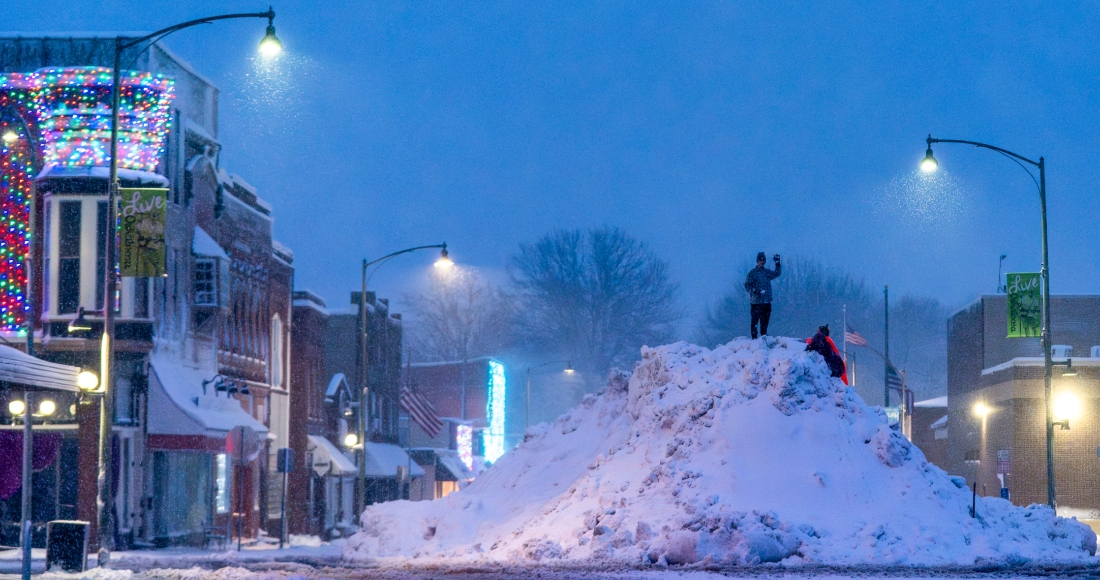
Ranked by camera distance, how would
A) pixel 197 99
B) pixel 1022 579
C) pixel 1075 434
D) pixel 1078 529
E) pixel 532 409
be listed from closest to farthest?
pixel 1022 579, pixel 1078 529, pixel 197 99, pixel 1075 434, pixel 532 409

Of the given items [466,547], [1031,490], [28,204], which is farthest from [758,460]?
[1031,490]

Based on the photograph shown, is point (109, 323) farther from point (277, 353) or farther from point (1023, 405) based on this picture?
point (1023, 405)

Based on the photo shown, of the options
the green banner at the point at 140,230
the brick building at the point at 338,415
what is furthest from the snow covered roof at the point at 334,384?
the green banner at the point at 140,230

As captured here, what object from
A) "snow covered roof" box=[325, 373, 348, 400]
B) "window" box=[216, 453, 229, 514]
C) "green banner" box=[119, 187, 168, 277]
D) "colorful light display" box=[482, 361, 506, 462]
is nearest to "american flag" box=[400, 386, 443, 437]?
"snow covered roof" box=[325, 373, 348, 400]

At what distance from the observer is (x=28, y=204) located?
29.6 m

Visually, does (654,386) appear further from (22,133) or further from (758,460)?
(22,133)

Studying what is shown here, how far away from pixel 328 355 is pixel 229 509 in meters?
17.7

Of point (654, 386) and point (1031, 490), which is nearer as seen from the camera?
point (654, 386)

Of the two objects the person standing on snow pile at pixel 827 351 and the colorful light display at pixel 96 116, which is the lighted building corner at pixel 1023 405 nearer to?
the person standing on snow pile at pixel 827 351

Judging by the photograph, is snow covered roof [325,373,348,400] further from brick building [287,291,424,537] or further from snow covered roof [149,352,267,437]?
snow covered roof [149,352,267,437]

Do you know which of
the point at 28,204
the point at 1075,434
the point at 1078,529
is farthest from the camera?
the point at 1075,434

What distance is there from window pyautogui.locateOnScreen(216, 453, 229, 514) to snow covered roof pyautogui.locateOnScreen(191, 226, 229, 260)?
556 centimetres

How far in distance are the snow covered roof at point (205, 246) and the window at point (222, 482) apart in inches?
219

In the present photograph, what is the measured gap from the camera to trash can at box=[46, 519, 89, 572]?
17.4 meters
